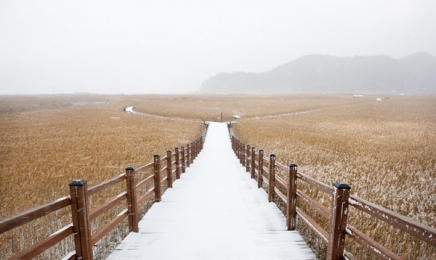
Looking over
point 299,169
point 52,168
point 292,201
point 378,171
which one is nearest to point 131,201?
point 292,201

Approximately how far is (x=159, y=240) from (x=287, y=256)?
2.48 m

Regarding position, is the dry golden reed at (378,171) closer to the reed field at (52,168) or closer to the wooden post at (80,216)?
the wooden post at (80,216)

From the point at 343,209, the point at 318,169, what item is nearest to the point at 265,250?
the point at 343,209

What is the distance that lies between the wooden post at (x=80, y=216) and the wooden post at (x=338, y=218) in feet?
12.3

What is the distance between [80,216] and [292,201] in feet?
13.9

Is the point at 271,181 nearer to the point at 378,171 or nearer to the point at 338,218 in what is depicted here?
the point at 338,218

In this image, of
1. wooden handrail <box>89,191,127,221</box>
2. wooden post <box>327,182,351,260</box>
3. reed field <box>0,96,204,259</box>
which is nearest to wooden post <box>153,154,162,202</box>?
reed field <box>0,96,204,259</box>

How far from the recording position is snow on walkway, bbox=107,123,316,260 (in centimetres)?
439

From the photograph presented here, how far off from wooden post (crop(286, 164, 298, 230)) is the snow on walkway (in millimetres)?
205

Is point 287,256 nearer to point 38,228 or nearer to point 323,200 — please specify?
point 323,200

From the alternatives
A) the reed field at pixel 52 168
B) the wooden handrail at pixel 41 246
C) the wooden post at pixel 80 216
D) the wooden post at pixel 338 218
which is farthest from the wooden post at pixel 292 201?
the reed field at pixel 52 168

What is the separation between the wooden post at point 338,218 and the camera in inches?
141

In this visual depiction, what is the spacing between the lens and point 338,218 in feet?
11.9

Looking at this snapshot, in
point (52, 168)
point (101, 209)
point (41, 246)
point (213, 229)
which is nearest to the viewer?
point (41, 246)
